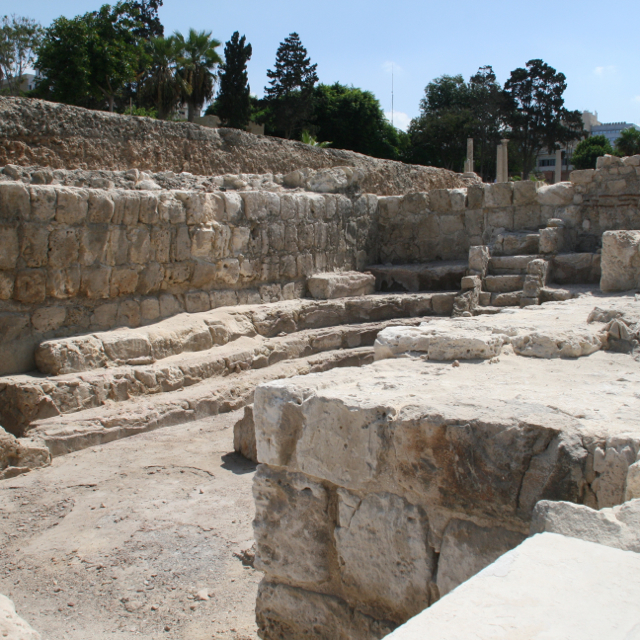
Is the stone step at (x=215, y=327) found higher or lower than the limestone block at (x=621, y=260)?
lower

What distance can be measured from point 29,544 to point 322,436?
2465mm


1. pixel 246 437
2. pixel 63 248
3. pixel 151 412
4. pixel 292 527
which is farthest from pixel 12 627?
pixel 63 248

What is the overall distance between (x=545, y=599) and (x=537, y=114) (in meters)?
39.5

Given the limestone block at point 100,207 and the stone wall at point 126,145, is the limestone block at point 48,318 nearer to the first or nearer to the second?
the limestone block at point 100,207

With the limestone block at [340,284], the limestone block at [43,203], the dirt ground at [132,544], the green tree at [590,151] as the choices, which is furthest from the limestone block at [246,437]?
the green tree at [590,151]

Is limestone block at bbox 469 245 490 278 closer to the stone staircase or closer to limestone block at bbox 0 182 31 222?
the stone staircase

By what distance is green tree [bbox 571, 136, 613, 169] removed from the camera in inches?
1198

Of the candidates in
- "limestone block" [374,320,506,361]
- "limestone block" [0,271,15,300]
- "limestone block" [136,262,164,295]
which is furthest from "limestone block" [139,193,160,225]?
"limestone block" [374,320,506,361]

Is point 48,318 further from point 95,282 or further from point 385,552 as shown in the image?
point 385,552

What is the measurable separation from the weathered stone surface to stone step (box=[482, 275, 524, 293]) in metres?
6.95

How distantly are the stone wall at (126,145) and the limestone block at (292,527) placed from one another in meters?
7.53

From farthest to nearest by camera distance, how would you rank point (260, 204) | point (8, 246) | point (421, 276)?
point (421, 276) < point (260, 204) < point (8, 246)

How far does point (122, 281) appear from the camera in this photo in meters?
6.52

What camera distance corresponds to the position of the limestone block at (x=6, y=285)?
570 cm
